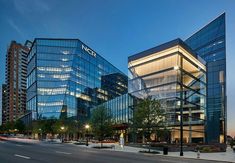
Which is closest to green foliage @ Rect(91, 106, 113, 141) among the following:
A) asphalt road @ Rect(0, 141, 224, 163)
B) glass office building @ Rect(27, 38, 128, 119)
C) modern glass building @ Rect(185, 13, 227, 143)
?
asphalt road @ Rect(0, 141, 224, 163)

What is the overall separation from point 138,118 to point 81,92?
109 m

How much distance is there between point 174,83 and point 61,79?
80.7 metres

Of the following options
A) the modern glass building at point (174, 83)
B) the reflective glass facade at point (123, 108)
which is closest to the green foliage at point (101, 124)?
the modern glass building at point (174, 83)

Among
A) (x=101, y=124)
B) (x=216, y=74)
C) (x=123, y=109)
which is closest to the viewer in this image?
(x=101, y=124)

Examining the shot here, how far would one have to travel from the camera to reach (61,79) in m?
150

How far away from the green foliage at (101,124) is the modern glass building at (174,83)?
60.5 ft

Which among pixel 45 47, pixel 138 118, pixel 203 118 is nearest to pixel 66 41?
pixel 45 47

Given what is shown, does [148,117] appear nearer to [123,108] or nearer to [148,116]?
[148,116]

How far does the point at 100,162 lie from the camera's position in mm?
22984

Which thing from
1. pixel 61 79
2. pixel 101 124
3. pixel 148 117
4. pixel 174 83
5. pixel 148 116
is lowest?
pixel 101 124

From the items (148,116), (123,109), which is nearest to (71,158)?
(148,116)

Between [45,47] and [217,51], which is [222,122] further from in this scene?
[45,47]

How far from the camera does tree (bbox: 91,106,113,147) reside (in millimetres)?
59906

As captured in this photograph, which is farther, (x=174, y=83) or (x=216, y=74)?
(x=216, y=74)
